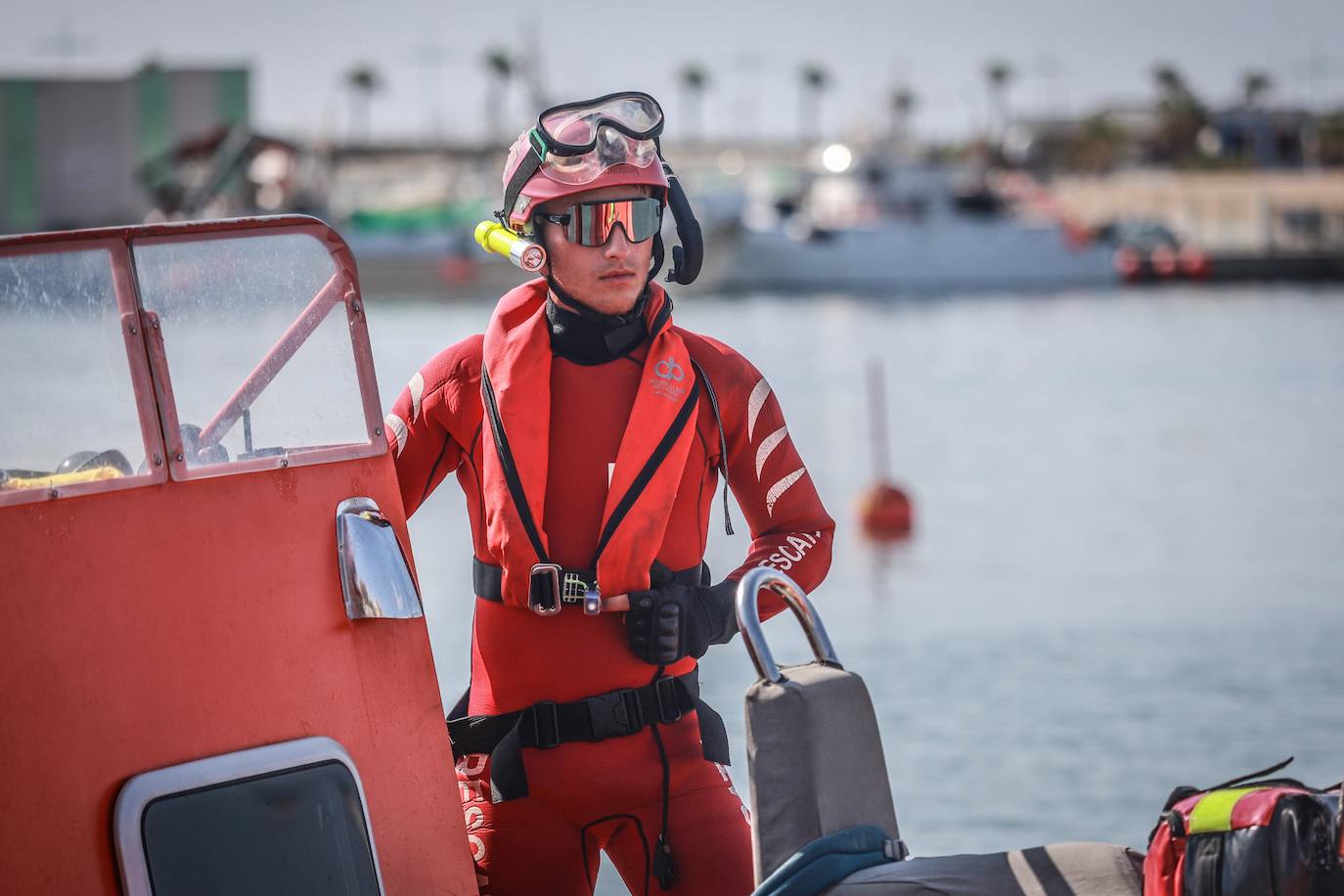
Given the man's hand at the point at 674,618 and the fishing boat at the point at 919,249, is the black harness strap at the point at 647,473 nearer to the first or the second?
the man's hand at the point at 674,618

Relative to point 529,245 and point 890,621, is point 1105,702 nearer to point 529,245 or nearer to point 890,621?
point 890,621

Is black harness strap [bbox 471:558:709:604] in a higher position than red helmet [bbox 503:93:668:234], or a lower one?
lower

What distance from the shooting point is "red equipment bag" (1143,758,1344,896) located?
2.18 meters

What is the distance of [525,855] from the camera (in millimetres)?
3008

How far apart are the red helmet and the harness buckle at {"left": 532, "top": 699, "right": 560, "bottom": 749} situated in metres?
0.83

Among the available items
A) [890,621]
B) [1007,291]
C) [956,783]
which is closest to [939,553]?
[890,621]

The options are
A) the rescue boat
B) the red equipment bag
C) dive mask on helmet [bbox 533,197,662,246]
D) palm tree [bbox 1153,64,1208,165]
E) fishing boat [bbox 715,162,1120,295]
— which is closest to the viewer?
the red equipment bag

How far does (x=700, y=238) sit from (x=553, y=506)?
0.53 metres

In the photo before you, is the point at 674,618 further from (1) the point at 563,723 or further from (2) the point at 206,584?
(2) the point at 206,584

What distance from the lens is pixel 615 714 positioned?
3006 millimetres

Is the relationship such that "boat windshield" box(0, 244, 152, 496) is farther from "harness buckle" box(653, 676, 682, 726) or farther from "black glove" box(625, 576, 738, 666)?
"harness buckle" box(653, 676, 682, 726)

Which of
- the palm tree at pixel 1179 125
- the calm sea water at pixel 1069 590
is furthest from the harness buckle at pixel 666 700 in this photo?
the palm tree at pixel 1179 125

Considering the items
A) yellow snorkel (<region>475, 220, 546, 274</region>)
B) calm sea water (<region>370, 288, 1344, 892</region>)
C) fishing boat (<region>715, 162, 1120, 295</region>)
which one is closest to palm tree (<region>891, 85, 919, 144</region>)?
fishing boat (<region>715, 162, 1120, 295</region>)

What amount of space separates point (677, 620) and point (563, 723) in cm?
28
